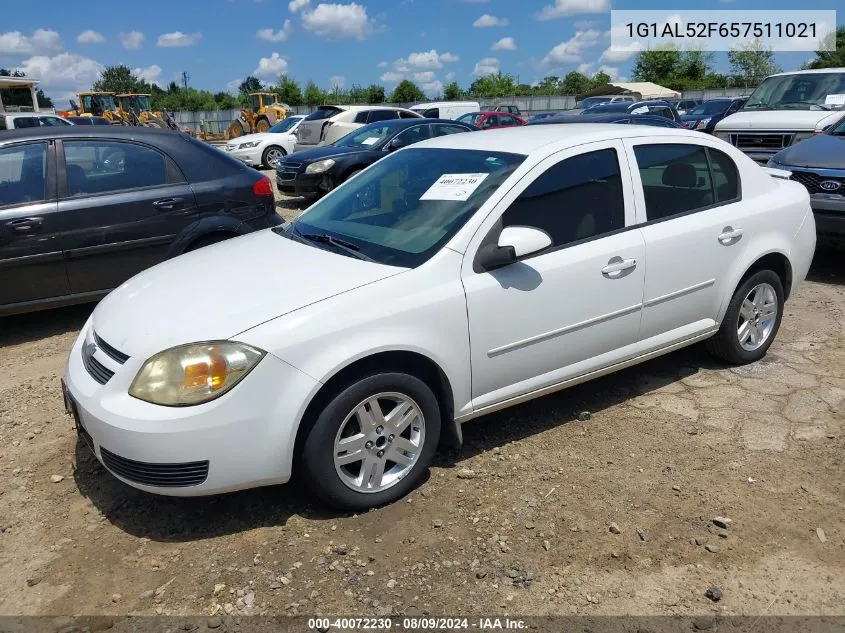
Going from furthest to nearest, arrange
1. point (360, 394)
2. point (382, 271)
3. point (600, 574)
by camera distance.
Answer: point (382, 271) < point (360, 394) < point (600, 574)

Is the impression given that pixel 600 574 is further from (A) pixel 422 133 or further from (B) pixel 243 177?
(A) pixel 422 133

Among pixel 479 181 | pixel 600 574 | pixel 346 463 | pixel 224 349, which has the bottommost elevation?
pixel 600 574

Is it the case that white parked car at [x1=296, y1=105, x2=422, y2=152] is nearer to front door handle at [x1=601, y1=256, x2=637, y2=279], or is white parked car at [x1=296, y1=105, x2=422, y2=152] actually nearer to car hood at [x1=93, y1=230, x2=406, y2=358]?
car hood at [x1=93, y1=230, x2=406, y2=358]

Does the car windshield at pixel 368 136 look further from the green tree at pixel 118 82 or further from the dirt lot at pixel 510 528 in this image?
the green tree at pixel 118 82

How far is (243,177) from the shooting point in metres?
6.07

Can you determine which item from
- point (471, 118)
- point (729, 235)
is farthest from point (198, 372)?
point (471, 118)

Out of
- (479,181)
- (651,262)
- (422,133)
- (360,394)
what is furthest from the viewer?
(422,133)

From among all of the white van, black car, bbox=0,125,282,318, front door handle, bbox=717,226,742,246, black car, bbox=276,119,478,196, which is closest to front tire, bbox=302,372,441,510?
front door handle, bbox=717,226,742,246

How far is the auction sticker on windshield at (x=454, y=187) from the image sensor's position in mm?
3541

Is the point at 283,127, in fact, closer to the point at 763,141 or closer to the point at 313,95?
the point at 763,141

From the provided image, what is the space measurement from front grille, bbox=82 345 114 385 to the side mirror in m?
1.74

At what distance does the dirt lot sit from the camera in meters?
2.67

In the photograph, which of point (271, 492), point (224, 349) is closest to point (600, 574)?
point (271, 492)

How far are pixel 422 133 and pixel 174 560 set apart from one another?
1052cm
